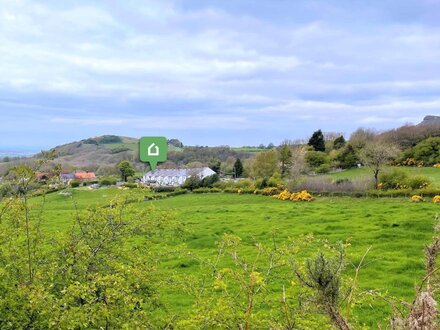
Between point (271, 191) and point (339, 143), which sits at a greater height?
point (339, 143)

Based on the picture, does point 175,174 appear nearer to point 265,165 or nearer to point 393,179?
point 265,165

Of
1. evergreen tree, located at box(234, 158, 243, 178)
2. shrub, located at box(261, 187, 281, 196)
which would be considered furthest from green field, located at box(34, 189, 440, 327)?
evergreen tree, located at box(234, 158, 243, 178)

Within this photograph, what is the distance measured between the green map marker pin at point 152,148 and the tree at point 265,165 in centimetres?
4021

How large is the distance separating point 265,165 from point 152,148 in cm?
4084

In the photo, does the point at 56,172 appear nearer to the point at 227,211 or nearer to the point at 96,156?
the point at 227,211

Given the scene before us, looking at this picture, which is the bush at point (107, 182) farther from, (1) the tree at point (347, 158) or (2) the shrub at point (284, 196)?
(2) the shrub at point (284, 196)

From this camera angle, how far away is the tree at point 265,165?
55750mm

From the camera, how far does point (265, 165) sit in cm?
5569

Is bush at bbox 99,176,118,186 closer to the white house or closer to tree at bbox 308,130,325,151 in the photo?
the white house

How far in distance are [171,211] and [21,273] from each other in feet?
8.15

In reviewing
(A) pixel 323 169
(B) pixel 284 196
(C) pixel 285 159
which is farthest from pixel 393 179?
(C) pixel 285 159

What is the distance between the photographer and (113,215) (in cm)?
614

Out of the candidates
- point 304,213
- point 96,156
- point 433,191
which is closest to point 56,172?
point 304,213

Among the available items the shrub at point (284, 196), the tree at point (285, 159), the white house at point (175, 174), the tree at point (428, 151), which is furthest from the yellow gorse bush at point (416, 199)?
the white house at point (175, 174)
